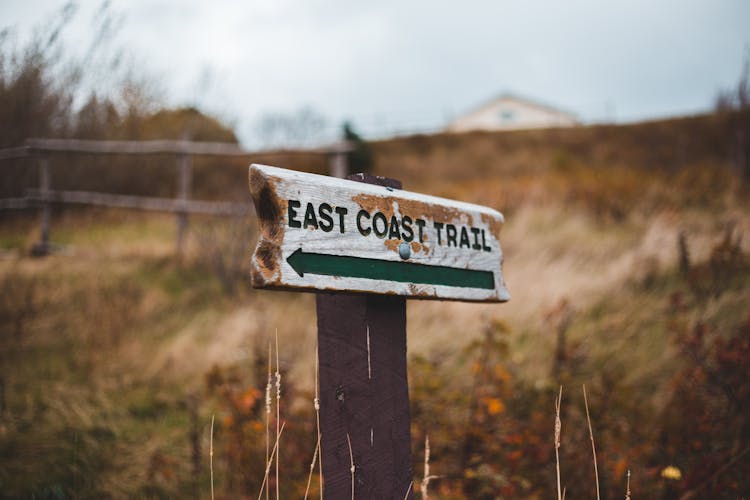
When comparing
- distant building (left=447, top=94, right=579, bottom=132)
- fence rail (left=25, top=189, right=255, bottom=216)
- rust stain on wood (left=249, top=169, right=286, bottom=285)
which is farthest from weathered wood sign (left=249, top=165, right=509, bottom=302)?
distant building (left=447, top=94, right=579, bottom=132)

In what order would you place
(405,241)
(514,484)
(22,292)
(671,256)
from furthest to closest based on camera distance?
1. (22,292)
2. (671,256)
3. (514,484)
4. (405,241)

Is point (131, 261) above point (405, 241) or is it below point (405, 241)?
above

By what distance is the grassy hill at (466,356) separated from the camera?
2645 millimetres

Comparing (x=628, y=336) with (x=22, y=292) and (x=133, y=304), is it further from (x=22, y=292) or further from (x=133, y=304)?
(x=22, y=292)

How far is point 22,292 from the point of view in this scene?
5207 millimetres

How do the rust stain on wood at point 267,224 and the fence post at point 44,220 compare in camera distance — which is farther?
the fence post at point 44,220

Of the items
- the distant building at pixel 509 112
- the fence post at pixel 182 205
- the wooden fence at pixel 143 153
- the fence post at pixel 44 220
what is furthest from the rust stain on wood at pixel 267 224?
the distant building at pixel 509 112

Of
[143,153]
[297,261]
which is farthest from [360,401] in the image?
[143,153]

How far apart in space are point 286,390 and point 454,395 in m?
0.90

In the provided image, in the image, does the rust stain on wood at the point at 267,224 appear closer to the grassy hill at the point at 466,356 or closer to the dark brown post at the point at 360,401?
the dark brown post at the point at 360,401

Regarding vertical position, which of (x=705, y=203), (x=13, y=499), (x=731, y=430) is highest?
(x=705, y=203)

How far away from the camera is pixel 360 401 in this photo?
148 cm

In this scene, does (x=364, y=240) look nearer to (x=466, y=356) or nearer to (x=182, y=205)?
(x=466, y=356)

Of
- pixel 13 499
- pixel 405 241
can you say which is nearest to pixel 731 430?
pixel 405 241
